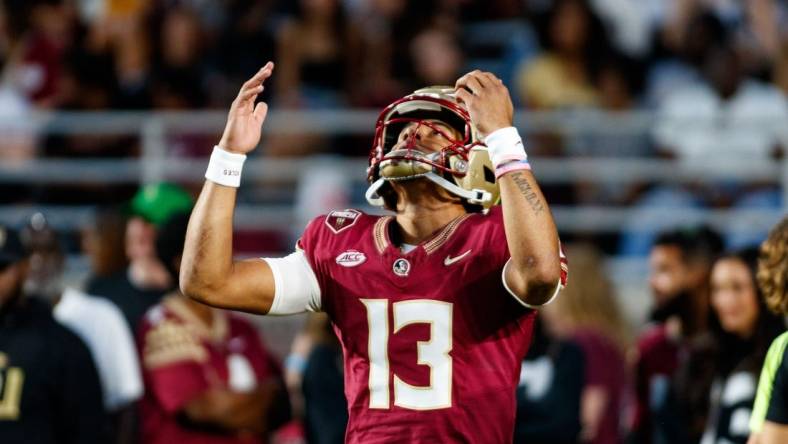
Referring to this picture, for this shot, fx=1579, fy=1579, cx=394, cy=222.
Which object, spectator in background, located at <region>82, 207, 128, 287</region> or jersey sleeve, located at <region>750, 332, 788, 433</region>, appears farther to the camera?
spectator in background, located at <region>82, 207, 128, 287</region>

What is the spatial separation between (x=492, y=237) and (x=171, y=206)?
373 cm

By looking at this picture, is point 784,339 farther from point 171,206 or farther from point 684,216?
point 684,216

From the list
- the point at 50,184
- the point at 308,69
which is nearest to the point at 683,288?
the point at 308,69

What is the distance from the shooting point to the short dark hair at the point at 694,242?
25.0 feet

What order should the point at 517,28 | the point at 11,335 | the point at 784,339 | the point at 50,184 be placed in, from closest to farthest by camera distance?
1. the point at 784,339
2. the point at 11,335
3. the point at 50,184
4. the point at 517,28

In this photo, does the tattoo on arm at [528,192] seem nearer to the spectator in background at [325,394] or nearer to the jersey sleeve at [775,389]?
the jersey sleeve at [775,389]

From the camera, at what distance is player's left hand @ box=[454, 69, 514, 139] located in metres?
4.20

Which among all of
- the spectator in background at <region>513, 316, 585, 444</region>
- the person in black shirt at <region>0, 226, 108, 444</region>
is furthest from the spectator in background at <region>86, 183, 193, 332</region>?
the spectator in background at <region>513, 316, 585, 444</region>

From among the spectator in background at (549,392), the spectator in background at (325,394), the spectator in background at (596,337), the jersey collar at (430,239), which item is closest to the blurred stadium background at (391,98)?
the spectator in background at (596,337)

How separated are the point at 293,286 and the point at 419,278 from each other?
0.38 metres

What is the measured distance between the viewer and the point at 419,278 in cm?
438

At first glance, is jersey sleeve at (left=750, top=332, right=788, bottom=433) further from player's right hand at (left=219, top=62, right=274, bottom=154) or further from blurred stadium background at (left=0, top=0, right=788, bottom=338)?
blurred stadium background at (left=0, top=0, right=788, bottom=338)

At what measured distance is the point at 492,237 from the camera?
14.3 ft

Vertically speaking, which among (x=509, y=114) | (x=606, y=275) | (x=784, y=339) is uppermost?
(x=509, y=114)
